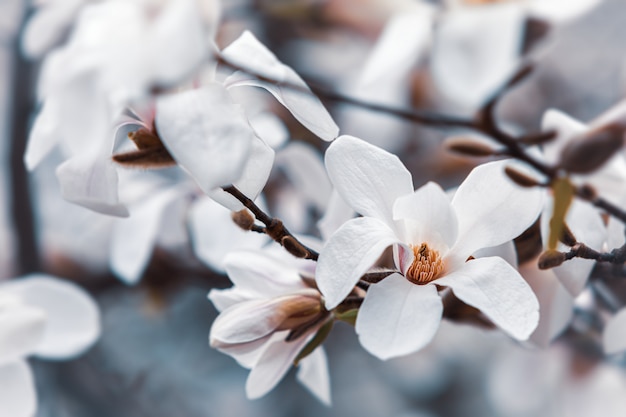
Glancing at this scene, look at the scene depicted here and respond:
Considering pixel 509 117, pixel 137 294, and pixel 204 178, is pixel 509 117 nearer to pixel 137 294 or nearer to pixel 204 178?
pixel 137 294

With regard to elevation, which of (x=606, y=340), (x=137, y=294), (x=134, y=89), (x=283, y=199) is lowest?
(x=137, y=294)

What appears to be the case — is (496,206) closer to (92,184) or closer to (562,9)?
(92,184)

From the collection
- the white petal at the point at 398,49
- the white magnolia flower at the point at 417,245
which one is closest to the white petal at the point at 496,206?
the white magnolia flower at the point at 417,245

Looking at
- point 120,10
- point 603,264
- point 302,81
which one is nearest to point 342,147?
point 302,81

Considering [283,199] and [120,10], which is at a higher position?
[120,10]

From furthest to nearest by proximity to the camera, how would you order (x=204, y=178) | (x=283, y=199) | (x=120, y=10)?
(x=283, y=199) < (x=120, y=10) < (x=204, y=178)

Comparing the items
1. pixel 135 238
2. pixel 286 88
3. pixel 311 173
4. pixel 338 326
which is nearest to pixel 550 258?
pixel 286 88

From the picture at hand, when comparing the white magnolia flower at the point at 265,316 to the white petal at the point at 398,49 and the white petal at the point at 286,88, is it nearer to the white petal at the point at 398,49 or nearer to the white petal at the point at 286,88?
the white petal at the point at 286,88
